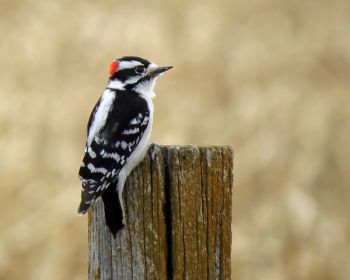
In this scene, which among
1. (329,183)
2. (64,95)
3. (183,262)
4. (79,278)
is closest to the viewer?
(183,262)

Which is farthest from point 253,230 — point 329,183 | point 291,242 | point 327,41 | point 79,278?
point 327,41

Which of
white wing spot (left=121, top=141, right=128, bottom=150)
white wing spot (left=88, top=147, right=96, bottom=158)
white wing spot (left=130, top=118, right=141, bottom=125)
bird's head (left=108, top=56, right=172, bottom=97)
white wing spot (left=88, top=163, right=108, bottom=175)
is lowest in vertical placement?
white wing spot (left=88, top=163, right=108, bottom=175)

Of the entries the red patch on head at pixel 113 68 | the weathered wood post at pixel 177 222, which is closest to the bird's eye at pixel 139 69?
the red patch on head at pixel 113 68

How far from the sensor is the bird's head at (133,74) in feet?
16.2

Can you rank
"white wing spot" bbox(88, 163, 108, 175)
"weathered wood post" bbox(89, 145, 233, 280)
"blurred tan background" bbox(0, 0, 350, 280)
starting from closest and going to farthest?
1. "weathered wood post" bbox(89, 145, 233, 280)
2. "white wing spot" bbox(88, 163, 108, 175)
3. "blurred tan background" bbox(0, 0, 350, 280)

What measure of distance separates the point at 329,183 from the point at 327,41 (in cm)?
267

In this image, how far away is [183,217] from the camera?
3436 mm

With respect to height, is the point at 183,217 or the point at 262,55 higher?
the point at 262,55

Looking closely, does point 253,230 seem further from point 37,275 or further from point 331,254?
point 37,275

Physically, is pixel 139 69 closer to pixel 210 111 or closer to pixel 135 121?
pixel 135 121

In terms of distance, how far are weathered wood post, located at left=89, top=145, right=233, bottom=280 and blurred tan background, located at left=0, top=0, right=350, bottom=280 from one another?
Answer: 440 centimetres

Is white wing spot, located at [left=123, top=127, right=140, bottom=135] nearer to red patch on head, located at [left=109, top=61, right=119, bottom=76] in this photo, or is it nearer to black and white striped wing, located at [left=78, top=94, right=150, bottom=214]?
black and white striped wing, located at [left=78, top=94, right=150, bottom=214]

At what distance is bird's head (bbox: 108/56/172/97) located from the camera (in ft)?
16.2

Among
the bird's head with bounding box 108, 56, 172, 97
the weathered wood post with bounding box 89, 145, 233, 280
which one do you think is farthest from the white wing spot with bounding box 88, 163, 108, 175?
the bird's head with bounding box 108, 56, 172, 97
